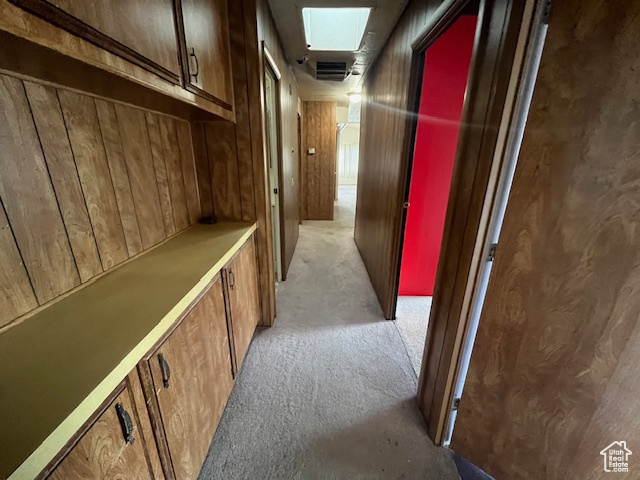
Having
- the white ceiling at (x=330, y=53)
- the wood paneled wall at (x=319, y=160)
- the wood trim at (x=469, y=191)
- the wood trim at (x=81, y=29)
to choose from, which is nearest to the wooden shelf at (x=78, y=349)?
the wood trim at (x=81, y=29)

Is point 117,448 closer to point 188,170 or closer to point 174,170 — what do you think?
point 174,170

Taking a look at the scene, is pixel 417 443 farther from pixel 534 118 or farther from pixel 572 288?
pixel 534 118

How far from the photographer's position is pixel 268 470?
1.18m

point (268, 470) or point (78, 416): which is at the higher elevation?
point (78, 416)

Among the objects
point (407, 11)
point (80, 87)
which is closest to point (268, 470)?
point (80, 87)

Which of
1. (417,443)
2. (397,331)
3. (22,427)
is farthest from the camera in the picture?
(397,331)

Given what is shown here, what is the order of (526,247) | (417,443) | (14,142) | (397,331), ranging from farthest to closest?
(397,331) < (417,443) < (526,247) < (14,142)

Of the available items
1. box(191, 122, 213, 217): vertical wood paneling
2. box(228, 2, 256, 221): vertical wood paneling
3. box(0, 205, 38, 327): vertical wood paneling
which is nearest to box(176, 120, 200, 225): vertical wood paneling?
box(191, 122, 213, 217): vertical wood paneling

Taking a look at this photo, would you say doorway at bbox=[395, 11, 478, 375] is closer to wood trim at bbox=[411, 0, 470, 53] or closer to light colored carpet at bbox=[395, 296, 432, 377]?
light colored carpet at bbox=[395, 296, 432, 377]

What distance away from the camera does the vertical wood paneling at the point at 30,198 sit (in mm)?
734

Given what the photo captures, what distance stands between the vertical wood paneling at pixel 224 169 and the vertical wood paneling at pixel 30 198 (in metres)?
0.95

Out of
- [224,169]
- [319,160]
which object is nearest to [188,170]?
[224,169]

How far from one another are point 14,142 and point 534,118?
5.11 feet

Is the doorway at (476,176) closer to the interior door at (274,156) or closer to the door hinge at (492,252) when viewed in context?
the door hinge at (492,252)
